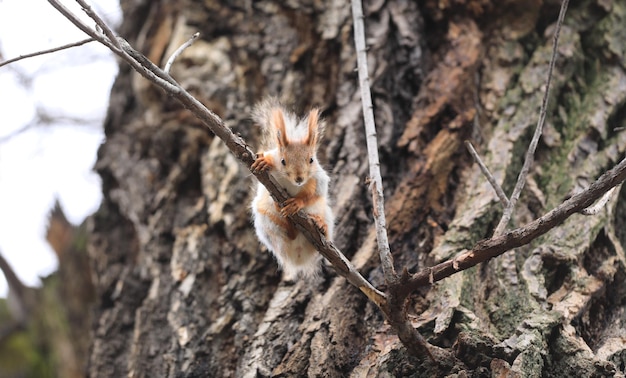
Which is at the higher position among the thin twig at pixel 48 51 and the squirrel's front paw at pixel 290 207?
the thin twig at pixel 48 51

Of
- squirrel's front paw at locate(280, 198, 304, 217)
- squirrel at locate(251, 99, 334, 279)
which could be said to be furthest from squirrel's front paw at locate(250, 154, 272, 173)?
squirrel's front paw at locate(280, 198, 304, 217)

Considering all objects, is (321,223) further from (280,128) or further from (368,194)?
(368,194)

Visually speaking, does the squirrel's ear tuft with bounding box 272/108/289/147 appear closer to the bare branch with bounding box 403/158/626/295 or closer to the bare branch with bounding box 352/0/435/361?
the bare branch with bounding box 352/0/435/361

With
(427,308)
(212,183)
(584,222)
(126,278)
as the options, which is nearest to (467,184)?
(584,222)

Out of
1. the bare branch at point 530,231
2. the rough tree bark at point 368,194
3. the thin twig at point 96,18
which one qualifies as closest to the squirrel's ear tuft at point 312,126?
the rough tree bark at point 368,194

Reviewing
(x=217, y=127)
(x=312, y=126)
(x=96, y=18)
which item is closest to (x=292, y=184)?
(x=312, y=126)

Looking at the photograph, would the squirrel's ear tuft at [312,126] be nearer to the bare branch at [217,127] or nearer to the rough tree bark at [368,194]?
the bare branch at [217,127]
